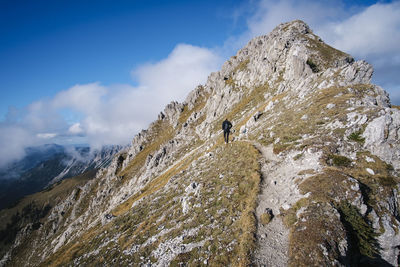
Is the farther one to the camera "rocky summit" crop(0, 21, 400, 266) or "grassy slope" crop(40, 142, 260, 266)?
"grassy slope" crop(40, 142, 260, 266)

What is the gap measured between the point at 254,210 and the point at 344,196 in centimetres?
765

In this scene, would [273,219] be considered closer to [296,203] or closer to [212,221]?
[296,203]

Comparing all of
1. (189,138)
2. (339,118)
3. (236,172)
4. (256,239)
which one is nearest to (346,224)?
(256,239)

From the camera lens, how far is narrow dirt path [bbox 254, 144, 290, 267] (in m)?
12.8

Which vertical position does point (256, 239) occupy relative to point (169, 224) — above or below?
below

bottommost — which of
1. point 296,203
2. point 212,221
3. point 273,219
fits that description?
point 273,219

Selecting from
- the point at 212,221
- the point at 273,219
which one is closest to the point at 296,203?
the point at 273,219

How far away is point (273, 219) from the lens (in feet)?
52.4

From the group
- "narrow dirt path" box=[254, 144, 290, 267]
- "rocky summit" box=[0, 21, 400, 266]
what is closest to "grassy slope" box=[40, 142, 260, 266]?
"rocky summit" box=[0, 21, 400, 266]

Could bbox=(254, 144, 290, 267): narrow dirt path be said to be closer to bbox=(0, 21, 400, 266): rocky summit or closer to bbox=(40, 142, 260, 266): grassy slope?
bbox=(0, 21, 400, 266): rocky summit

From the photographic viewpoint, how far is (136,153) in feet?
597

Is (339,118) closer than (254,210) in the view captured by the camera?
No

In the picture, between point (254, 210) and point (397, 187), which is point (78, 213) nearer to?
point (254, 210)

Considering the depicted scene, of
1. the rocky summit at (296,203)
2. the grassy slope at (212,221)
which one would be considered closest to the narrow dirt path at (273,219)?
the rocky summit at (296,203)
